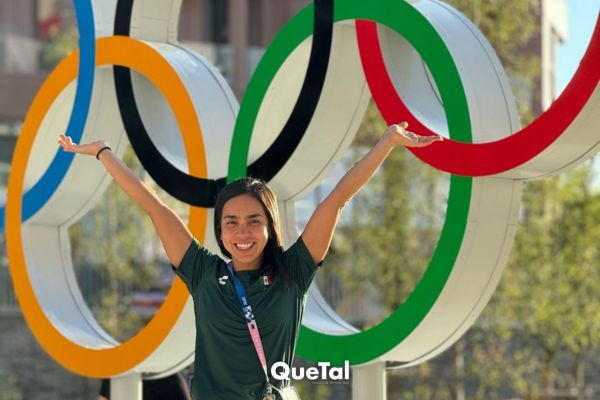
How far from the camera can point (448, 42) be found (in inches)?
261

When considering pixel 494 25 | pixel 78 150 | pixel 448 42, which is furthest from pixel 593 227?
pixel 78 150

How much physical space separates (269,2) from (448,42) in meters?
17.5

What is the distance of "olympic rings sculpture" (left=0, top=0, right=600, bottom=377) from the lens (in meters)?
6.59

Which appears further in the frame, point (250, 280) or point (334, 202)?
point (334, 202)

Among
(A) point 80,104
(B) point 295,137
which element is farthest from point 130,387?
(B) point 295,137

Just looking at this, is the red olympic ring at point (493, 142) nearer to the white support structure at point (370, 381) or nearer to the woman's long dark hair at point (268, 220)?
the white support structure at point (370, 381)

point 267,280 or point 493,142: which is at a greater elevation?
point 493,142

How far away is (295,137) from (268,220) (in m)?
3.11

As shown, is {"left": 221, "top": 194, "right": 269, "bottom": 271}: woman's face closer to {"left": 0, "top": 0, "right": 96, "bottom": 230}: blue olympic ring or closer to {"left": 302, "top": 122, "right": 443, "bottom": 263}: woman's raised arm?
{"left": 302, "top": 122, "right": 443, "bottom": 263}: woman's raised arm

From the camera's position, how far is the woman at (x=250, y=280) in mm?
4293

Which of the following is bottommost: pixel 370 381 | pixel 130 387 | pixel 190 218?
pixel 130 387

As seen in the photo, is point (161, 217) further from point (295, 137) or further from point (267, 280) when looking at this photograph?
point (295, 137)

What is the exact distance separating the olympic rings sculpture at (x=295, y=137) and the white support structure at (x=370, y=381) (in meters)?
0.10

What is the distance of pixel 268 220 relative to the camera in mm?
4406
